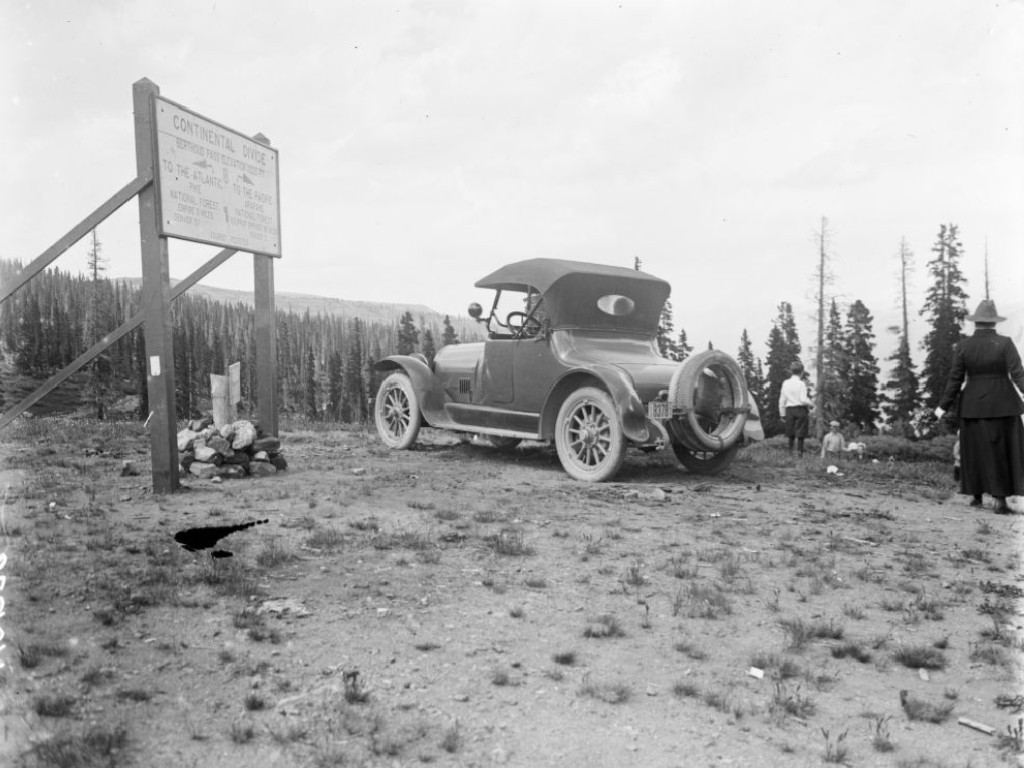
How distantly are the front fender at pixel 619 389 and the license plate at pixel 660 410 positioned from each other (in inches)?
2.8

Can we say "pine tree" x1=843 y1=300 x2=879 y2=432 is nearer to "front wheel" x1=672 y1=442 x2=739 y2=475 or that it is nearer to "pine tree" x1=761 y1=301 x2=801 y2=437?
"pine tree" x1=761 y1=301 x2=801 y2=437

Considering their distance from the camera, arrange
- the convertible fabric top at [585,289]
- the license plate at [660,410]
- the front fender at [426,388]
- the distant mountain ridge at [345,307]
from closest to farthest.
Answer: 1. the license plate at [660,410]
2. the convertible fabric top at [585,289]
3. the front fender at [426,388]
4. the distant mountain ridge at [345,307]

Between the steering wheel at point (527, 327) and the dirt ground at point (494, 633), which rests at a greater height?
the steering wheel at point (527, 327)

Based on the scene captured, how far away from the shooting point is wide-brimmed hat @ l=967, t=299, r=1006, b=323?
6.91 metres

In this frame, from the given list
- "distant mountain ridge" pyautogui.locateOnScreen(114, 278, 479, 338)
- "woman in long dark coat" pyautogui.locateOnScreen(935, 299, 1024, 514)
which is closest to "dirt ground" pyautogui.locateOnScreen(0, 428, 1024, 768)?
"woman in long dark coat" pyautogui.locateOnScreen(935, 299, 1024, 514)

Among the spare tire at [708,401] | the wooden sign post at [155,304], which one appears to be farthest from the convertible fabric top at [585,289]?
the wooden sign post at [155,304]

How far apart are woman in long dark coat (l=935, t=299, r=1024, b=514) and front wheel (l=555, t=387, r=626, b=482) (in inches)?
114

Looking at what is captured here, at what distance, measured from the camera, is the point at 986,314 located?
273 inches

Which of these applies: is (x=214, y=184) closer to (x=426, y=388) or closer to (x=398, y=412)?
(x=426, y=388)

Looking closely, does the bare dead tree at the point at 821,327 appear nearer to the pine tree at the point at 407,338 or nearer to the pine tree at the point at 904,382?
the pine tree at the point at 904,382

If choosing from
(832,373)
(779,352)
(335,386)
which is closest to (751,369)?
(779,352)

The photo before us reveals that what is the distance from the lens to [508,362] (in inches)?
341

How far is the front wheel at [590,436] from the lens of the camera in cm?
738

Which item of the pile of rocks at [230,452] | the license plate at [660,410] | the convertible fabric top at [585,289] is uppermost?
the convertible fabric top at [585,289]
